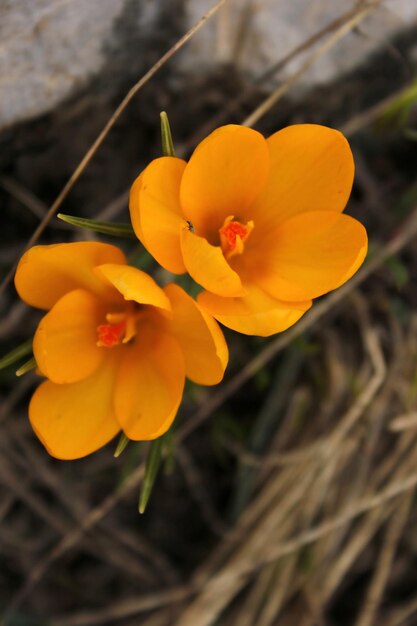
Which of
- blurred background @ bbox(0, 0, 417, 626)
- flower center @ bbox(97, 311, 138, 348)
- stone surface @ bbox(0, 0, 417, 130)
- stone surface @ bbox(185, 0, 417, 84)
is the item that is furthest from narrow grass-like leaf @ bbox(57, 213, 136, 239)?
stone surface @ bbox(185, 0, 417, 84)

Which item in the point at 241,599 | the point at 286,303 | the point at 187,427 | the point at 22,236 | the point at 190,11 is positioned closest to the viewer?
the point at 286,303

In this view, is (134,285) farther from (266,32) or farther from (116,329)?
(266,32)

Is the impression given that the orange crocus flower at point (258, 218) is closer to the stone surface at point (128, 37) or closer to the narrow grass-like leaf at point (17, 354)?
the narrow grass-like leaf at point (17, 354)

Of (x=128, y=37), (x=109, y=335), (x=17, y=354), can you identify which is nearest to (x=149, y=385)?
(x=109, y=335)

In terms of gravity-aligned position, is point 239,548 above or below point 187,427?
below

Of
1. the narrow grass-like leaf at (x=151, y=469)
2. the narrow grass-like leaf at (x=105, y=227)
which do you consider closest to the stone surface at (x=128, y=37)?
the narrow grass-like leaf at (x=105, y=227)

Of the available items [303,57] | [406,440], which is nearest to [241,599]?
[406,440]

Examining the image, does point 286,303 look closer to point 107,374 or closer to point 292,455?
point 107,374
